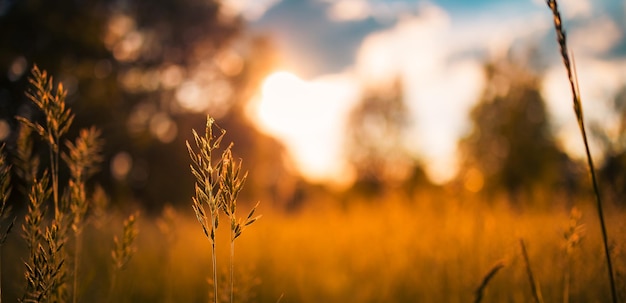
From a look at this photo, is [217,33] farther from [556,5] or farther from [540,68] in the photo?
[556,5]

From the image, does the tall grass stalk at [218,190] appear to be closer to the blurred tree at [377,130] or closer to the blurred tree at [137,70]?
the blurred tree at [137,70]

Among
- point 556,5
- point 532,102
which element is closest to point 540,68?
point 532,102

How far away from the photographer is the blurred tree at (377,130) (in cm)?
3166

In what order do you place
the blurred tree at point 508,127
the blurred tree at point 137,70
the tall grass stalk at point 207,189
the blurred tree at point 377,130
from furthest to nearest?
the blurred tree at point 377,130, the blurred tree at point 508,127, the blurred tree at point 137,70, the tall grass stalk at point 207,189

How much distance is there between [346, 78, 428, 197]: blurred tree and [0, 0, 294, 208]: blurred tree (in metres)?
14.3

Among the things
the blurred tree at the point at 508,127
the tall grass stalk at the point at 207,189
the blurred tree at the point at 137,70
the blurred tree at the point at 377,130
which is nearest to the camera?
the tall grass stalk at the point at 207,189

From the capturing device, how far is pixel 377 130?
34.2 meters

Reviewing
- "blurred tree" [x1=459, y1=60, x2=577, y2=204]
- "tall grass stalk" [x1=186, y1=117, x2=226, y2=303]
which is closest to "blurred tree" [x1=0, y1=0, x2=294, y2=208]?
"tall grass stalk" [x1=186, y1=117, x2=226, y2=303]

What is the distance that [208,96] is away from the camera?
817 inches

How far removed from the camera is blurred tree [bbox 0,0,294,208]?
11359 millimetres

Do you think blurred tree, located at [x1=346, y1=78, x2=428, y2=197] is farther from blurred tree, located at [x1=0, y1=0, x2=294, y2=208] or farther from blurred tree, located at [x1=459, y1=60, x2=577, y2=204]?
blurred tree, located at [x1=0, y1=0, x2=294, y2=208]

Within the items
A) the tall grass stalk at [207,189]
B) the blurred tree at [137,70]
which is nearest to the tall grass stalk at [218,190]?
the tall grass stalk at [207,189]

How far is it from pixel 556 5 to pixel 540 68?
27636 millimetres

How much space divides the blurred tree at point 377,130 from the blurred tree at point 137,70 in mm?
14340
